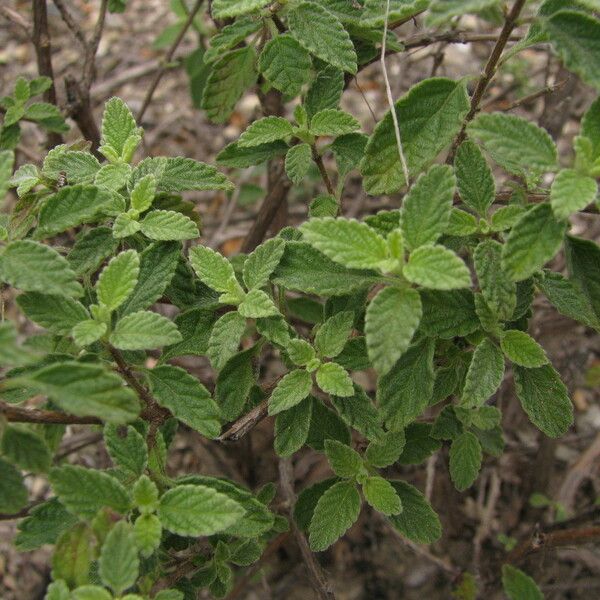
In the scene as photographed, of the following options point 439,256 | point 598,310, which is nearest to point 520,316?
point 598,310

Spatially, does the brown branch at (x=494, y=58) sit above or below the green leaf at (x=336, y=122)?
above

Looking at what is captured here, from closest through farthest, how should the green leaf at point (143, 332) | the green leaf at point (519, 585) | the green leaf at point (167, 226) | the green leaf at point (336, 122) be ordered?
the green leaf at point (143, 332)
the green leaf at point (167, 226)
the green leaf at point (336, 122)
the green leaf at point (519, 585)

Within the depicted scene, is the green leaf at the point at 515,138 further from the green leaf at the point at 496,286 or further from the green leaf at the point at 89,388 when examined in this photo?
the green leaf at the point at 89,388

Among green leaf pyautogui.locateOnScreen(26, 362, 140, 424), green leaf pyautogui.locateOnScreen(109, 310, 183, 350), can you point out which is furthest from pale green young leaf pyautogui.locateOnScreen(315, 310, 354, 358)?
green leaf pyautogui.locateOnScreen(26, 362, 140, 424)

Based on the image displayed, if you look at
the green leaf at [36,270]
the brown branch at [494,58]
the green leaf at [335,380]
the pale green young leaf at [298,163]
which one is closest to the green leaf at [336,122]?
the pale green young leaf at [298,163]

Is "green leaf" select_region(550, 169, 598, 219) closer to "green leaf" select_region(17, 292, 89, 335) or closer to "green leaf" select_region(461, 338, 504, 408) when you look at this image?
"green leaf" select_region(461, 338, 504, 408)

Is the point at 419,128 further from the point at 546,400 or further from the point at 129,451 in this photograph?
the point at 129,451

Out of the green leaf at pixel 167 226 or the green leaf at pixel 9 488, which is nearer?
the green leaf at pixel 9 488
